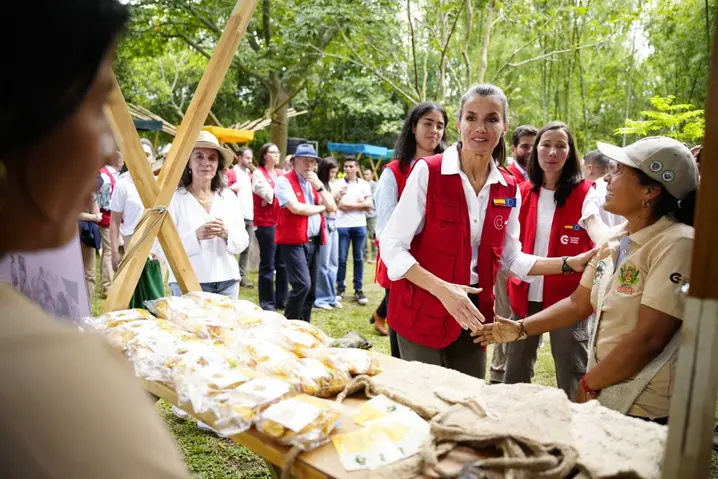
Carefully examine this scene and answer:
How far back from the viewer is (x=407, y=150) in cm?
384

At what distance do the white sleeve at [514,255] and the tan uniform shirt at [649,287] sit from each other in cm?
58

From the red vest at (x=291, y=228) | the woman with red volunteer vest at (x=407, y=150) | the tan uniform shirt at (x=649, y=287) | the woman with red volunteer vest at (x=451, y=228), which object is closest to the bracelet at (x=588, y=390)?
the tan uniform shirt at (x=649, y=287)

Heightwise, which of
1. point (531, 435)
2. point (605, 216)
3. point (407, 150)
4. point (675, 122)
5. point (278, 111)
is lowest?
point (531, 435)

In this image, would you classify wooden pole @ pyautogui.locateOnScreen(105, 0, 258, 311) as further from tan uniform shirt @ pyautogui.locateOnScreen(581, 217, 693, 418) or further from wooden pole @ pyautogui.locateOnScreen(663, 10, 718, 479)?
wooden pole @ pyautogui.locateOnScreen(663, 10, 718, 479)

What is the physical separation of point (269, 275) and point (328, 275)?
0.77 m

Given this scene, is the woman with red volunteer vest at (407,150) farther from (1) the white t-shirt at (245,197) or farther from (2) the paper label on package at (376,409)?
(1) the white t-shirt at (245,197)

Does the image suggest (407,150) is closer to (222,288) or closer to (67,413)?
(222,288)

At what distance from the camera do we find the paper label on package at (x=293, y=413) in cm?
150

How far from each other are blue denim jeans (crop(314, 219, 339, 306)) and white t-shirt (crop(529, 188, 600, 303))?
3449 mm

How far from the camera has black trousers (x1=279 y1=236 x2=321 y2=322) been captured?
5.21 meters

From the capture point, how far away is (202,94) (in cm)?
282

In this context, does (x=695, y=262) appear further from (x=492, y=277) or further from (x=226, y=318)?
(x=226, y=318)

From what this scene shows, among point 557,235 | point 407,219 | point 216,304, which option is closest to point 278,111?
point 557,235

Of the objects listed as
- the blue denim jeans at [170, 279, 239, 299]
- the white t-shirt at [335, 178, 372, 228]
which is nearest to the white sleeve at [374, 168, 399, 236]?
the blue denim jeans at [170, 279, 239, 299]
